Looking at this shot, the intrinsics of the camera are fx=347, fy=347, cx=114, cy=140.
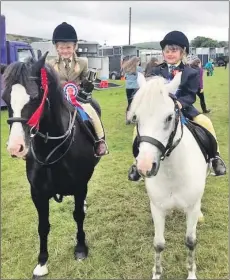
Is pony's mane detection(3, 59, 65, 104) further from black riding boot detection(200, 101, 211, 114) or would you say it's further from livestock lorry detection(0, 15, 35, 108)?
livestock lorry detection(0, 15, 35, 108)

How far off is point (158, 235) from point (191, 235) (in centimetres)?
32

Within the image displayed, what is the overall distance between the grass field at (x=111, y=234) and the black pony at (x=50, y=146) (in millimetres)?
259

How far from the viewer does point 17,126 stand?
8.80ft

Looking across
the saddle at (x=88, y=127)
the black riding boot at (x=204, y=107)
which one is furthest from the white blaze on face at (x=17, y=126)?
the black riding boot at (x=204, y=107)

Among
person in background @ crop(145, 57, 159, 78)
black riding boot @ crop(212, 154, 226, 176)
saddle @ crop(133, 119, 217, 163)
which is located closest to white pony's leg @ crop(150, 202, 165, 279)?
saddle @ crop(133, 119, 217, 163)

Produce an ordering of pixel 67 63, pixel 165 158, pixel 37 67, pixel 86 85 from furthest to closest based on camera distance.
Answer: pixel 86 85, pixel 67 63, pixel 165 158, pixel 37 67

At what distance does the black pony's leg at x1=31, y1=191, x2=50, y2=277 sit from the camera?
3.59 meters

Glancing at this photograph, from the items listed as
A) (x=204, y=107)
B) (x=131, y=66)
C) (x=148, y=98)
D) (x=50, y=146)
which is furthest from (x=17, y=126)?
(x=204, y=107)

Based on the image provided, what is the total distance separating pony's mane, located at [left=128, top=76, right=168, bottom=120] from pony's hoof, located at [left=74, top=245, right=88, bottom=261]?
2.02 m

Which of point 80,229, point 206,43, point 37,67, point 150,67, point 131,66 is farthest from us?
point 206,43

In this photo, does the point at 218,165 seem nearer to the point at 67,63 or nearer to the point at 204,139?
the point at 204,139

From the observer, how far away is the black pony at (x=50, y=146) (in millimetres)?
2795

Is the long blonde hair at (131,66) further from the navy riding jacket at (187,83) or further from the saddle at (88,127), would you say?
the navy riding jacket at (187,83)

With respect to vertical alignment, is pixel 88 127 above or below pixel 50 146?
above
